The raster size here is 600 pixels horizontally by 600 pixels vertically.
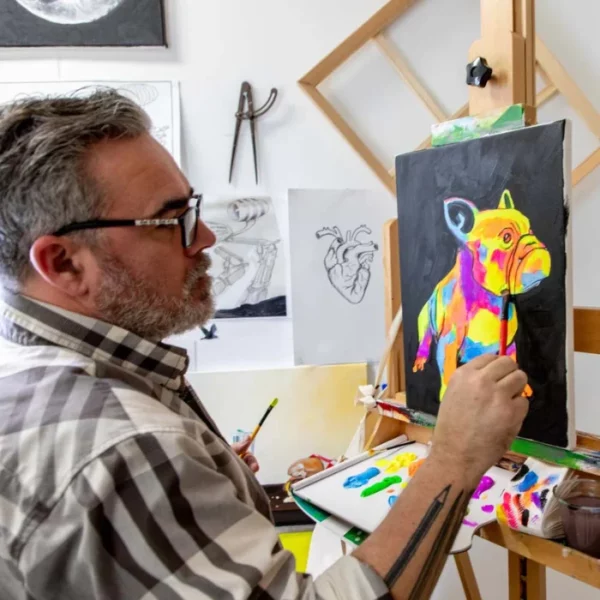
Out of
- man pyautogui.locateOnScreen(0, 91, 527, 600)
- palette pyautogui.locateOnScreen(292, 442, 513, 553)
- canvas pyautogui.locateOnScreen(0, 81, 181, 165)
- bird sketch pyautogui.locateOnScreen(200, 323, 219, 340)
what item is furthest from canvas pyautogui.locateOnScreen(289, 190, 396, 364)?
man pyautogui.locateOnScreen(0, 91, 527, 600)

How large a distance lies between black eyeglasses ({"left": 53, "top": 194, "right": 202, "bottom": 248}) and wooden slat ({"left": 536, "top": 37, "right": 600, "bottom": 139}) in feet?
3.42

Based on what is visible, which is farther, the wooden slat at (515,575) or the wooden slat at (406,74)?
the wooden slat at (406,74)

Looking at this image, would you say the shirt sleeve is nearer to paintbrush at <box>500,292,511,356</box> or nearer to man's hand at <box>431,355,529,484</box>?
man's hand at <box>431,355,529,484</box>

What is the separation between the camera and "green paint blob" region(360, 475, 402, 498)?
107cm

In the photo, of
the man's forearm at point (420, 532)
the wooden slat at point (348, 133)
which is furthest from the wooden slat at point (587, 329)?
the wooden slat at point (348, 133)

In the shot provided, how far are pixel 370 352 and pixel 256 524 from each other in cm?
114

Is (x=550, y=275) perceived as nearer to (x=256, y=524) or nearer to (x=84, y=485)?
(x=256, y=524)

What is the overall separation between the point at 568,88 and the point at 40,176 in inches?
49.2

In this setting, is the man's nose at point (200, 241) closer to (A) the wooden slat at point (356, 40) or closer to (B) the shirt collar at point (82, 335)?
(B) the shirt collar at point (82, 335)

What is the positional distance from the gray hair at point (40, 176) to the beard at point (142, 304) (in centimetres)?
7

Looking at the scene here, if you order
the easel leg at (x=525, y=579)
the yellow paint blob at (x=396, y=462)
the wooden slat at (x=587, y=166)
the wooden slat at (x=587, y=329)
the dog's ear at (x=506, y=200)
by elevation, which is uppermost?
the wooden slat at (x=587, y=166)

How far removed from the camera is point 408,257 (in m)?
1.13

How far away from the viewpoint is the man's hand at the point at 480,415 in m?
0.68

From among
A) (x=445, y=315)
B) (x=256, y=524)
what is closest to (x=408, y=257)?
(x=445, y=315)
